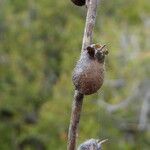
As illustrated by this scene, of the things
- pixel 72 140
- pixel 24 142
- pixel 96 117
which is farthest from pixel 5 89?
pixel 72 140

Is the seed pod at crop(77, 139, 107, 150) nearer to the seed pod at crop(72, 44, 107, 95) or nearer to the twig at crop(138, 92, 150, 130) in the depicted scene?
the seed pod at crop(72, 44, 107, 95)

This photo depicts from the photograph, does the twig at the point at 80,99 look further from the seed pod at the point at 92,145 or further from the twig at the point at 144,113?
the twig at the point at 144,113

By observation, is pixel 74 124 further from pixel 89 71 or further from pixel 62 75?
pixel 62 75

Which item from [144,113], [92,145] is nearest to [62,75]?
[144,113]

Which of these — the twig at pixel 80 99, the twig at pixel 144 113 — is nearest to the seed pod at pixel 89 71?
the twig at pixel 80 99

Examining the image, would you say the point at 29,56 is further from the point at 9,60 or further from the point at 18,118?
the point at 18,118

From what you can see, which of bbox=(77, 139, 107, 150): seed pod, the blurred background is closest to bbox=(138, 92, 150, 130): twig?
the blurred background

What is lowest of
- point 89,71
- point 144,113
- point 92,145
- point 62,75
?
point 92,145
